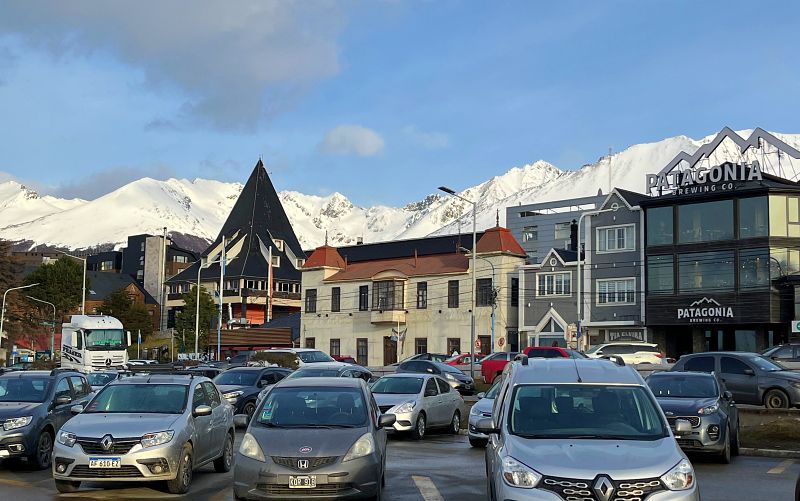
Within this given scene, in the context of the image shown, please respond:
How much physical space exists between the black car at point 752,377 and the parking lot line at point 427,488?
12.2 meters

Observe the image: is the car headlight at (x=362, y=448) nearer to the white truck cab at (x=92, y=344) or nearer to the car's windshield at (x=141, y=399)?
the car's windshield at (x=141, y=399)

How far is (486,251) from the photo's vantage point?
239 ft

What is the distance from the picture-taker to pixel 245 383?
27.9m

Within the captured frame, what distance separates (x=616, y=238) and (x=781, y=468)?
50955mm

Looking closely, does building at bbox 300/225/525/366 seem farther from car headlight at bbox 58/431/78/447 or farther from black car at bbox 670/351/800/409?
car headlight at bbox 58/431/78/447

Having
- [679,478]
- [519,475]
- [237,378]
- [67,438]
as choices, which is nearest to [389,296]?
[237,378]

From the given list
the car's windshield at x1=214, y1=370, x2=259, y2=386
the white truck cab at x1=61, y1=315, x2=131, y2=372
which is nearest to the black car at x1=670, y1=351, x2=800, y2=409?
the car's windshield at x1=214, y1=370, x2=259, y2=386

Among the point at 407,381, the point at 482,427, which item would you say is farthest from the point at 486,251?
the point at 482,427

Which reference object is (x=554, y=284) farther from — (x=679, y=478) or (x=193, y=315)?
(x=679, y=478)

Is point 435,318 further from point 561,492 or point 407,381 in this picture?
point 561,492

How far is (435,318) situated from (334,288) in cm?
1197

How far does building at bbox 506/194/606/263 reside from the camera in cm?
10294

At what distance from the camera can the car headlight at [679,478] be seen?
27.8 ft

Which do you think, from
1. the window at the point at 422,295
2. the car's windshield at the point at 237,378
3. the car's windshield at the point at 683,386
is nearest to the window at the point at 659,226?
the window at the point at 422,295
